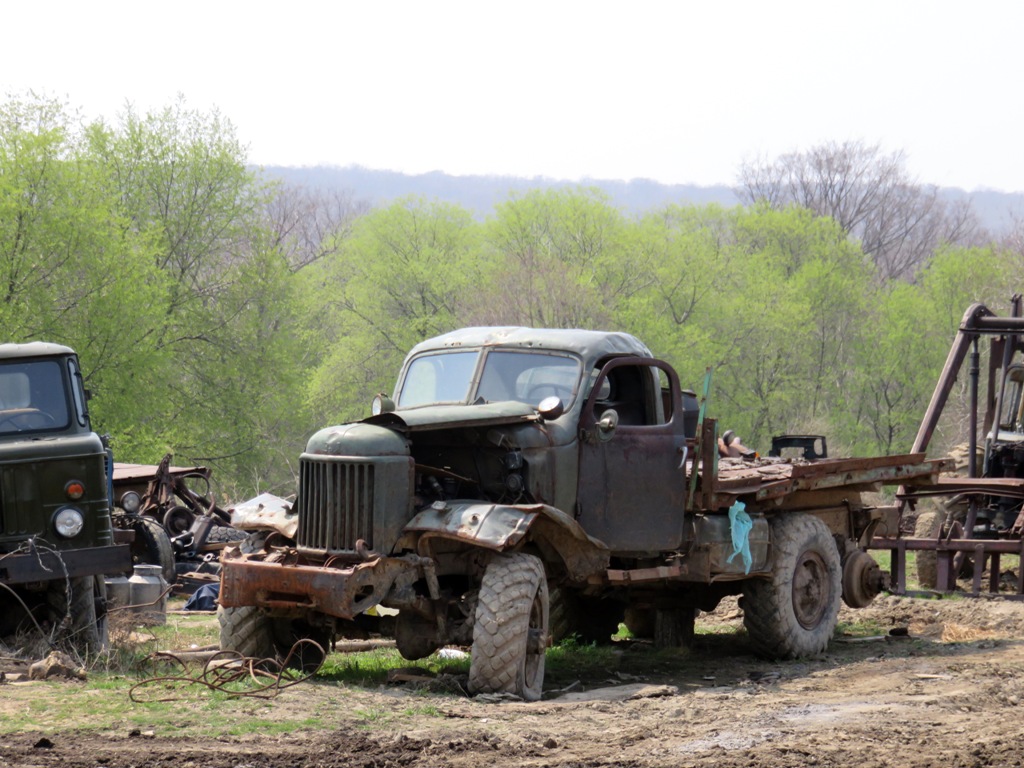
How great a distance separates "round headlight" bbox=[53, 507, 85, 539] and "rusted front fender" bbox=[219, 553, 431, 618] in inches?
48.2

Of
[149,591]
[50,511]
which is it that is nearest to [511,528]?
[50,511]

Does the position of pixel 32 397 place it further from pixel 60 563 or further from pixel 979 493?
pixel 979 493

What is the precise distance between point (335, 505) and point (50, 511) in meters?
2.08

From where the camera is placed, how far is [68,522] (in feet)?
31.3

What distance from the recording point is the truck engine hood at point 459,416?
9062mm

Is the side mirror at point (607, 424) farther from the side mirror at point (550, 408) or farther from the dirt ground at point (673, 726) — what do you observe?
the dirt ground at point (673, 726)

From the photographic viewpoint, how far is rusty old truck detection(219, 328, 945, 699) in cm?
870

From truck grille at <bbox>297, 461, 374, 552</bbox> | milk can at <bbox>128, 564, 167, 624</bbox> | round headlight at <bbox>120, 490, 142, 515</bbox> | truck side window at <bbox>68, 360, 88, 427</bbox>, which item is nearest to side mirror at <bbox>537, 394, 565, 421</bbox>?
truck grille at <bbox>297, 461, 374, 552</bbox>

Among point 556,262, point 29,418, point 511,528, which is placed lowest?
point 511,528

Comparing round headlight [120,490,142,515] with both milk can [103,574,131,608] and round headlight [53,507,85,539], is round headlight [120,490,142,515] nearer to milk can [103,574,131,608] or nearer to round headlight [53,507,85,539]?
milk can [103,574,131,608]

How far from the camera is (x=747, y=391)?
46.5 meters

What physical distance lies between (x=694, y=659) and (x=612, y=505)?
1.92 meters

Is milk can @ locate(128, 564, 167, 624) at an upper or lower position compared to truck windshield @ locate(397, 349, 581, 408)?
lower

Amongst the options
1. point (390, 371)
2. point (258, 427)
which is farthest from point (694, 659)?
point (390, 371)
